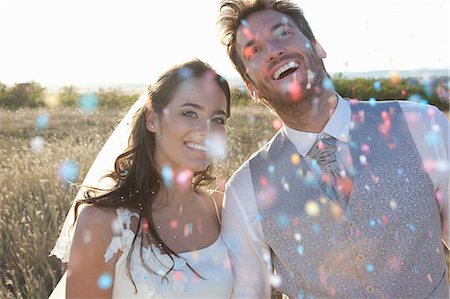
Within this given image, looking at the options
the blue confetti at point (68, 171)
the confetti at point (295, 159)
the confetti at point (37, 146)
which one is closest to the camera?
the confetti at point (295, 159)

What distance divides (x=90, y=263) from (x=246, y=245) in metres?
0.71

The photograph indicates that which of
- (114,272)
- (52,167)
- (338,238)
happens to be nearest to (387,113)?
(338,238)

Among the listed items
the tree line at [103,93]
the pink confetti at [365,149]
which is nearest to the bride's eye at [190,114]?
the pink confetti at [365,149]

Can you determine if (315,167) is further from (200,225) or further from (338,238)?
(200,225)

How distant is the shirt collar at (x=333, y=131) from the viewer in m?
2.61

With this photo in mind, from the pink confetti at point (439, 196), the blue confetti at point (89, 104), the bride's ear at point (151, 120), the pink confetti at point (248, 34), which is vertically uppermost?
the pink confetti at point (248, 34)

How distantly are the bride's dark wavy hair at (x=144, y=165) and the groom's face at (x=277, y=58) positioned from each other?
20 centimetres

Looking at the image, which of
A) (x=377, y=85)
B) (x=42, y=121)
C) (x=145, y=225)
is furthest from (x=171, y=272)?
(x=377, y=85)

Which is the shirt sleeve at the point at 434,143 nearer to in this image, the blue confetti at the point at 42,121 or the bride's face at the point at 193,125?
the bride's face at the point at 193,125

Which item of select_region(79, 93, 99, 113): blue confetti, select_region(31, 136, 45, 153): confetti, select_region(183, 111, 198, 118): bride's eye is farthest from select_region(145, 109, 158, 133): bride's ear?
select_region(79, 93, 99, 113): blue confetti

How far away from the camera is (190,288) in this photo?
8.55 feet

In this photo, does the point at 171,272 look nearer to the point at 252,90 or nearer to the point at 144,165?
the point at 144,165

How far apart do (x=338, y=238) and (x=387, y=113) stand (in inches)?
23.5

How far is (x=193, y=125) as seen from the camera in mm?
2637
